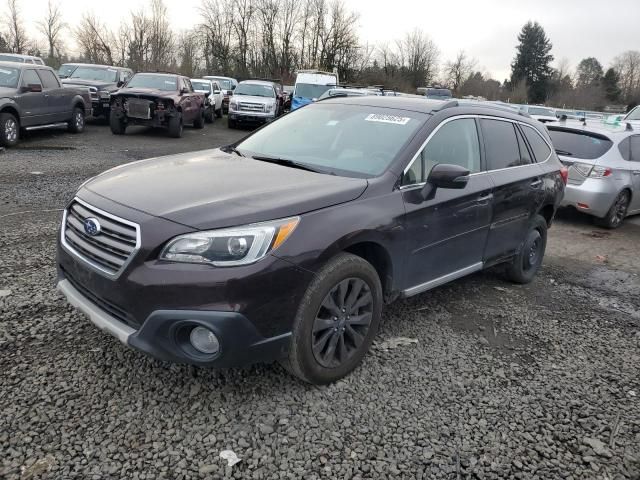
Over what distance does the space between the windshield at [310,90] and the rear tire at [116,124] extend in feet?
28.8

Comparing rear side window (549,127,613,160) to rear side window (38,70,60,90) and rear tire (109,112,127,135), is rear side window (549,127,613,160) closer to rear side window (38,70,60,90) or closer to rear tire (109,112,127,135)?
rear side window (38,70,60,90)

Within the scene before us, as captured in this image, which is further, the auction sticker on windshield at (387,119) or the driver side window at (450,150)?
the auction sticker on windshield at (387,119)

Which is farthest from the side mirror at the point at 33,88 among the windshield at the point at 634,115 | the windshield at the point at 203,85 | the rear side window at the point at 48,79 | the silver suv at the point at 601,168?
the windshield at the point at 634,115

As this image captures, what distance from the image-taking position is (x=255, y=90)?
20828mm

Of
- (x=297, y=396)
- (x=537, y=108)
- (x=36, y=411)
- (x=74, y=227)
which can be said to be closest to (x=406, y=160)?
(x=297, y=396)

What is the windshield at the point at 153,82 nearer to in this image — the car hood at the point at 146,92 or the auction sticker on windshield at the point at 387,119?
the car hood at the point at 146,92

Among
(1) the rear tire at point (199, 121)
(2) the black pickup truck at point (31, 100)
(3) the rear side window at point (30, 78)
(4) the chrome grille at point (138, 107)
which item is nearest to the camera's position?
(2) the black pickup truck at point (31, 100)

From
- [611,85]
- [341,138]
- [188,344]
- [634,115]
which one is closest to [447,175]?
[341,138]

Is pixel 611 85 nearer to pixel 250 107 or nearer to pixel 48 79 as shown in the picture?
pixel 250 107

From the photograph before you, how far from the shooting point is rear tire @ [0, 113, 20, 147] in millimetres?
10930

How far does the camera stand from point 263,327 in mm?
2652

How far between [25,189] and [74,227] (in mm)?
5314

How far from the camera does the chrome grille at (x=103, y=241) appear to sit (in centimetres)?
267

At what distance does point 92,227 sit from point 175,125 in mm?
12672
